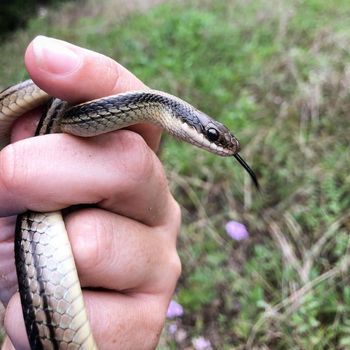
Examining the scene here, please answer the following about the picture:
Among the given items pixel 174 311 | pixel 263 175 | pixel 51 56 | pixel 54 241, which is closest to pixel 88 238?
pixel 54 241

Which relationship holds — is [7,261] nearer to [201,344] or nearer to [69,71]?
[69,71]

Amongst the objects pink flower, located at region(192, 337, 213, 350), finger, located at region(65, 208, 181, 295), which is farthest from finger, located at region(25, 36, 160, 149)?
pink flower, located at region(192, 337, 213, 350)

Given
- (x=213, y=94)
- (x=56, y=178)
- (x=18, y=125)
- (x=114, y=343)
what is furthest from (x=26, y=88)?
(x=213, y=94)

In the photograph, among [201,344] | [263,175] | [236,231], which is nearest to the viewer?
[201,344]

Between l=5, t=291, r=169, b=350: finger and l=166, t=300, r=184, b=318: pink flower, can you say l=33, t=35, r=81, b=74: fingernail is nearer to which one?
l=5, t=291, r=169, b=350: finger

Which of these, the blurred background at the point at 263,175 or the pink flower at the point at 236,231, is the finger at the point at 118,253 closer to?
the blurred background at the point at 263,175

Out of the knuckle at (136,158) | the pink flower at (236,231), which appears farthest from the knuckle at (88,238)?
the pink flower at (236,231)
